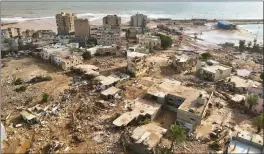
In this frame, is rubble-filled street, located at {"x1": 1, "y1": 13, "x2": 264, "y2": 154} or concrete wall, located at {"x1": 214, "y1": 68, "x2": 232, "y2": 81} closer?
rubble-filled street, located at {"x1": 1, "y1": 13, "x2": 264, "y2": 154}

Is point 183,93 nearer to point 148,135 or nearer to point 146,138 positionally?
point 148,135

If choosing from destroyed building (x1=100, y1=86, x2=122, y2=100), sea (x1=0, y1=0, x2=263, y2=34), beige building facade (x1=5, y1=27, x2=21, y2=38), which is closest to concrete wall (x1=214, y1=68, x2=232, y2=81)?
destroyed building (x1=100, y1=86, x2=122, y2=100)

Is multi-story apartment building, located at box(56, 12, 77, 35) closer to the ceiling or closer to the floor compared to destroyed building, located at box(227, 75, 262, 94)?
closer to the ceiling

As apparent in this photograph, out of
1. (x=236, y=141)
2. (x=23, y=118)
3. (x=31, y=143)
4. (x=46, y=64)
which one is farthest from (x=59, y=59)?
(x=236, y=141)

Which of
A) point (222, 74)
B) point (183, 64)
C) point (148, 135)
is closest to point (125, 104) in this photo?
point (148, 135)

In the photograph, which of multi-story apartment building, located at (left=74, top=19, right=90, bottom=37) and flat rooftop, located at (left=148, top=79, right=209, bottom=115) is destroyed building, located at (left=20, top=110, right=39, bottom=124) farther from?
multi-story apartment building, located at (left=74, top=19, right=90, bottom=37)

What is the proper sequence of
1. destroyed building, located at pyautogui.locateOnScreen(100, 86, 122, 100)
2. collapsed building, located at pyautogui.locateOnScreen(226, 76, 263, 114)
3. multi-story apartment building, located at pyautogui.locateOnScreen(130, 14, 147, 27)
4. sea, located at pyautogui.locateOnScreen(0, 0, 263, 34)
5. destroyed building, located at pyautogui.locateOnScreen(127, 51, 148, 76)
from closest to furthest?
collapsed building, located at pyautogui.locateOnScreen(226, 76, 263, 114) → destroyed building, located at pyautogui.locateOnScreen(100, 86, 122, 100) → destroyed building, located at pyautogui.locateOnScreen(127, 51, 148, 76) → multi-story apartment building, located at pyautogui.locateOnScreen(130, 14, 147, 27) → sea, located at pyautogui.locateOnScreen(0, 0, 263, 34)
